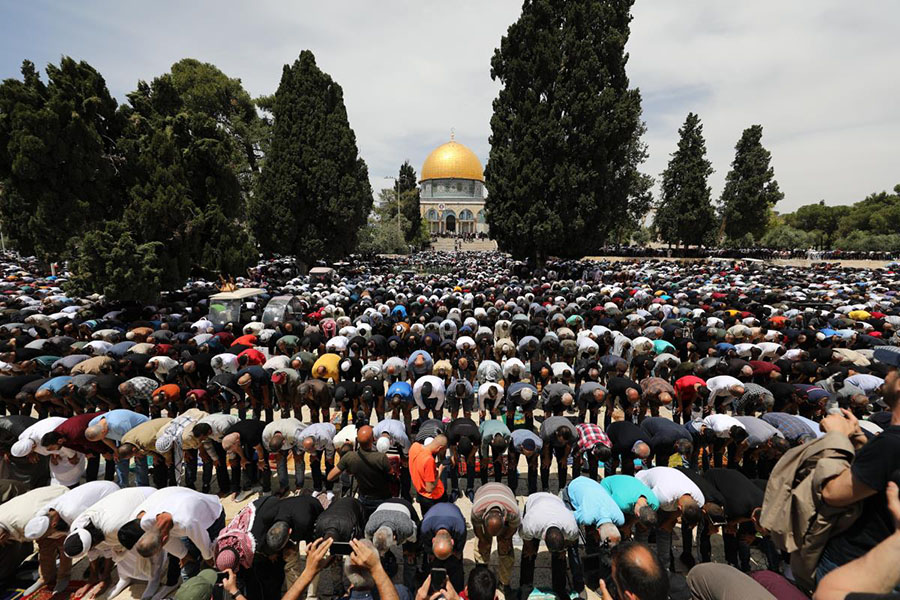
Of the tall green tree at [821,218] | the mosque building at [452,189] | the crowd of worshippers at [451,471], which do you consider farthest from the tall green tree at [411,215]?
the tall green tree at [821,218]

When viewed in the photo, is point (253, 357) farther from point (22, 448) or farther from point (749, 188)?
point (749, 188)

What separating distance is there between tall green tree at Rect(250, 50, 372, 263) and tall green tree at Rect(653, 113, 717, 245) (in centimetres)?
2863

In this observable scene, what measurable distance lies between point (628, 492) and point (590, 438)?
1.24m

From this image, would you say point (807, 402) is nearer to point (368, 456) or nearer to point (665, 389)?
point (665, 389)

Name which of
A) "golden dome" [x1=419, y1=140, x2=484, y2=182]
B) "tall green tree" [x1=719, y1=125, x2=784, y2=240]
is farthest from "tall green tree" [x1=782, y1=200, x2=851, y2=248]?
"golden dome" [x1=419, y1=140, x2=484, y2=182]

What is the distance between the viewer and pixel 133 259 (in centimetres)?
1323

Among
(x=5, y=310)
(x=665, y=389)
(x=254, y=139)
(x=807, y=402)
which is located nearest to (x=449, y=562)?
(x=665, y=389)

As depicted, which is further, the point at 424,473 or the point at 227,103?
the point at 227,103

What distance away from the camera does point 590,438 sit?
541cm

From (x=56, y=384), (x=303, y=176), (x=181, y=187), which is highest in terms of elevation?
(x=303, y=176)

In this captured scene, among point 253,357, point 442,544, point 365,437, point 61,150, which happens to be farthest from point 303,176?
point 442,544

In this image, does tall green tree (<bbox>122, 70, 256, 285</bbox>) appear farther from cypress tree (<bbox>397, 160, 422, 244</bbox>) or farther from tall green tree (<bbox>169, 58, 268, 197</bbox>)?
cypress tree (<bbox>397, 160, 422, 244</bbox>)

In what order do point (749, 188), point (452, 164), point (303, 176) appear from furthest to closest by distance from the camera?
point (452, 164)
point (749, 188)
point (303, 176)

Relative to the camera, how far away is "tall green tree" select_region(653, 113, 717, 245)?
114 feet
